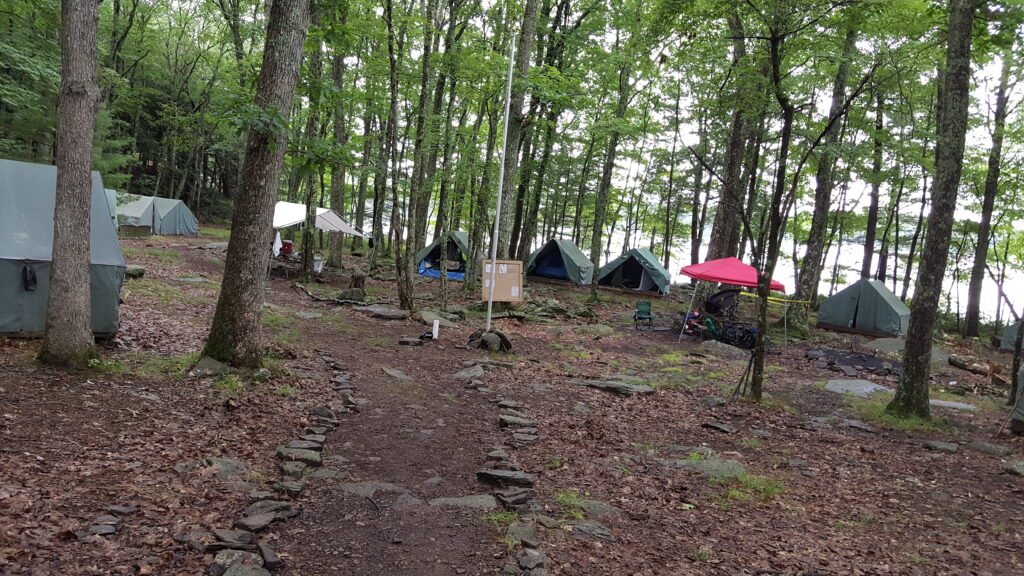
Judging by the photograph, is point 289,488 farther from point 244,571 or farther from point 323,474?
point 244,571

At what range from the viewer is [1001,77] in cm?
1806

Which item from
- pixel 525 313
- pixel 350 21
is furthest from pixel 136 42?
pixel 525 313

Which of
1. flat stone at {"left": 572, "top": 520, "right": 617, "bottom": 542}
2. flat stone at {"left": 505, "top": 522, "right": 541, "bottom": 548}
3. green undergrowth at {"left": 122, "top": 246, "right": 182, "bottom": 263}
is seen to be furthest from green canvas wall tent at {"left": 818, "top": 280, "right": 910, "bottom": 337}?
green undergrowth at {"left": 122, "top": 246, "right": 182, "bottom": 263}

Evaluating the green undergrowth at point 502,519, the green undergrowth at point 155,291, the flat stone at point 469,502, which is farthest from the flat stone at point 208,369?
the green undergrowth at point 155,291

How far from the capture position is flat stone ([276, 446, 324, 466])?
4.30 meters

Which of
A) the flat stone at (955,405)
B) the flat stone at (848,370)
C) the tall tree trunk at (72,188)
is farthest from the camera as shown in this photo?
the flat stone at (848,370)

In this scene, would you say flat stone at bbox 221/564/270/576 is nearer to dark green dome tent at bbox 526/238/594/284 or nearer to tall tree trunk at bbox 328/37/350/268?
tall tree trunk at bbox 328/37/350/268

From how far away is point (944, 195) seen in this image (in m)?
7.05

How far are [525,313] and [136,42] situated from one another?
2286 cm

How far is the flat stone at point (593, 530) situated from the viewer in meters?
3.64

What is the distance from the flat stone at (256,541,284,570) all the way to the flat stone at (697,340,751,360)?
10743 millimetres

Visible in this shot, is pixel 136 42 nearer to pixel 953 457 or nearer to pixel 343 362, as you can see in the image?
pixel 343 362

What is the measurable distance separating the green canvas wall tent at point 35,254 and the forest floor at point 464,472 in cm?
33

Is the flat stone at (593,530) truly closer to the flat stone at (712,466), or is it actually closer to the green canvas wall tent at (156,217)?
the flat stone at (712,466)
